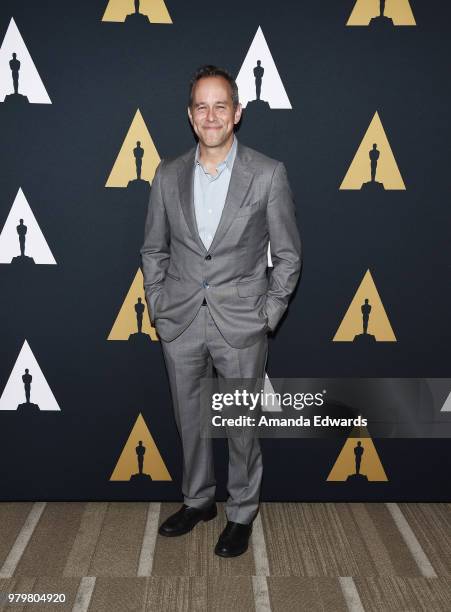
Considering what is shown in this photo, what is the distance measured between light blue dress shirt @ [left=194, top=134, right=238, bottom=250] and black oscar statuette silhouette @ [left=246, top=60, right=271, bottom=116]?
272 millimetres

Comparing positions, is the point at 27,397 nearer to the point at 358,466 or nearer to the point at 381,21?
the point at 358,466

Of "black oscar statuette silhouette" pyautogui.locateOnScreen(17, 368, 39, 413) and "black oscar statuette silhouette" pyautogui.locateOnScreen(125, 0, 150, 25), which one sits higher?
"black oscar statuette silhouette" pyautogui.locateOnScreen(125, 0, 150, 25)

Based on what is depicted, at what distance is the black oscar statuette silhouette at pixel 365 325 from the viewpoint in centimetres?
303

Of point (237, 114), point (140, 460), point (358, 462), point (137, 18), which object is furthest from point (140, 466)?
A: point (137, 18)

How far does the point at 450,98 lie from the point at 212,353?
4.60 ft

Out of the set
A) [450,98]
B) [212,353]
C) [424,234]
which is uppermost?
[450,98]

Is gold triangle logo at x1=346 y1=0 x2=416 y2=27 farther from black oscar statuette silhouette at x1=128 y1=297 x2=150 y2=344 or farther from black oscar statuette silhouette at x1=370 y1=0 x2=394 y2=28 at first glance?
black oscar statuette silhouette at x1=128 y1=297 x2=150 y2=344

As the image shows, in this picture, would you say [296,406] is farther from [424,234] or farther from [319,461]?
[424,234]

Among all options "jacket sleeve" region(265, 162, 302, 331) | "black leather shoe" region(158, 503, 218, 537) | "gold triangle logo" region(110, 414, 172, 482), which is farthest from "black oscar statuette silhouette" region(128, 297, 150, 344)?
"black leather shoe" region(158, 503, 218, 537)

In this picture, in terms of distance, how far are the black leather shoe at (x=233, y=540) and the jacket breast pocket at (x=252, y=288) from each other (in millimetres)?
934

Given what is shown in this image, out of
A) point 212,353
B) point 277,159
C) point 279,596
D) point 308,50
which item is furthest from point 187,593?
point 308,50

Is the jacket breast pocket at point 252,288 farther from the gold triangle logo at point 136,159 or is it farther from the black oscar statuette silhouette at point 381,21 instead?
the black oscar statuette silhouette at point 381,21

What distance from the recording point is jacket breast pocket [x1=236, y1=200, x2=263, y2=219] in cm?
259

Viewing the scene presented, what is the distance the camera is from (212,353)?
2.71 m
